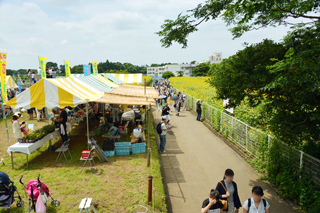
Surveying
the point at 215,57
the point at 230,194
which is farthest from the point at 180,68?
the point at 230,194

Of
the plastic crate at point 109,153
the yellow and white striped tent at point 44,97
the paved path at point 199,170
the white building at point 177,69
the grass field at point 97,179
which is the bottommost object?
the paved path at point 199,170

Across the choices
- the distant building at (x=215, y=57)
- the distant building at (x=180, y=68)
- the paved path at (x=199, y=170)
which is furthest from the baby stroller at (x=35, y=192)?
the distant building at (x=215, y=57)

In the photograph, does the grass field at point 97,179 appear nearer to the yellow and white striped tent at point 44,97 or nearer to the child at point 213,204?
the child at point 213,204

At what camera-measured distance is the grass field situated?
17.8 ft

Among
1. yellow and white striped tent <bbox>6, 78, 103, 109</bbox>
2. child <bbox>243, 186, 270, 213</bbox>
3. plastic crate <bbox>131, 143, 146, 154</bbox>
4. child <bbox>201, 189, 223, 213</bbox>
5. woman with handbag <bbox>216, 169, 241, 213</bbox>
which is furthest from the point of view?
plastic crate <bbox>131, 143, 146, 154</bbox>

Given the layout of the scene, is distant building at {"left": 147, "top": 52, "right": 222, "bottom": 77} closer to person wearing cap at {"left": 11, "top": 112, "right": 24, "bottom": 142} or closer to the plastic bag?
person wearing cap at {"left": 11, "top": 112, "right": 24, "bottom": 142}

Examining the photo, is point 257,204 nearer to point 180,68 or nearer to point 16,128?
point 16,128

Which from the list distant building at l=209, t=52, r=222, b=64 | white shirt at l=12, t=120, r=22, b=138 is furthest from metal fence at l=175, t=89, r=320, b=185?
distant building at l=209, t=52, r=222, b=64

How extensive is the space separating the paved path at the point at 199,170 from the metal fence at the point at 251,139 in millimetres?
694

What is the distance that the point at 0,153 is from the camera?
909cm

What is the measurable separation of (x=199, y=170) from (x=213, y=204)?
4.72 m

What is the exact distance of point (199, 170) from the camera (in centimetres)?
803

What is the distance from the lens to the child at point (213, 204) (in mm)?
3441

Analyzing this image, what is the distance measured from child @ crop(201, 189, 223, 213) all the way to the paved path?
7.71ft
